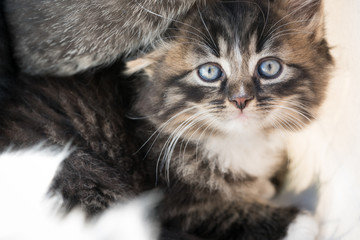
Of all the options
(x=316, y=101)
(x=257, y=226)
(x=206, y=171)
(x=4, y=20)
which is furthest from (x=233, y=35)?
(x=4, y=20)

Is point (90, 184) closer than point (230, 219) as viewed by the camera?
Yes

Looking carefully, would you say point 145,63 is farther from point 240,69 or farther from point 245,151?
point 245,151

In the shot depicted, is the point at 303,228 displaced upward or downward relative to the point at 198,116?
downward

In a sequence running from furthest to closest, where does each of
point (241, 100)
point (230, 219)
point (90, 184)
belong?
1. point (230, 219)
2. point (90, 184)
3. point (241, 100)

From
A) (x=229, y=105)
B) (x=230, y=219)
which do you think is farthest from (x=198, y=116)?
(x=230, y=219)

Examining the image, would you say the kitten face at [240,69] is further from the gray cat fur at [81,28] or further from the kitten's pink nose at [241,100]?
the gray cat fur at [81,28]

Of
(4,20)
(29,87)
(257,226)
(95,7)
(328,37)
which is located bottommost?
(257,226)

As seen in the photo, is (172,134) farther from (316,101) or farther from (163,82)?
(316,101)
